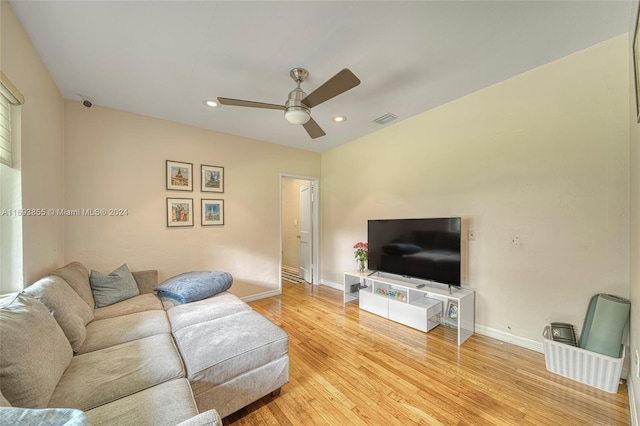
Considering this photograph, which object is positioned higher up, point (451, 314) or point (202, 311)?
point (202, 311)

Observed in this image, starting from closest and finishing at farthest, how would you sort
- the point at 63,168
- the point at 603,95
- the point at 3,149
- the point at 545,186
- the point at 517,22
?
the point at 3,149 < the point at 517,22 < the point at 603,95 < the point at 545,186 < the point at 63,168

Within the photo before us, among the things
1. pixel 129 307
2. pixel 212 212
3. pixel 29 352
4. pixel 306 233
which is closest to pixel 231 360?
pixel 29 352

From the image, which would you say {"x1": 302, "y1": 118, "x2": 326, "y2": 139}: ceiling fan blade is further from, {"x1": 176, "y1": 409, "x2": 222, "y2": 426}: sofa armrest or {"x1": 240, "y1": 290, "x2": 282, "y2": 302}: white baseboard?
{"x1": 240, "y1": 290, "x2": 282, "y2": 302}: white baseboard

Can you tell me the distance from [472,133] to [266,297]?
11.8 feet

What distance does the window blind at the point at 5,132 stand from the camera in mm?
1494

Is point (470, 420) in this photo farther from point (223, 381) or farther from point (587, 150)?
point (587, 150)

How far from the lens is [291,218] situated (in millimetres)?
6012

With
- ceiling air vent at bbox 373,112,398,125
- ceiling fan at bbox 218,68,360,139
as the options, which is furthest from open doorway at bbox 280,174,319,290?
ceiling fan at bbox 218,68,360,139

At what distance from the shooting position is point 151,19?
158 cm

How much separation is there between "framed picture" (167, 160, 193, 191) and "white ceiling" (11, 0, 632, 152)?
2.71ft

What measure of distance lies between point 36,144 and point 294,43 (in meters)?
2.14

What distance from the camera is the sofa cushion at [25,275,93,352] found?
153 centimetres

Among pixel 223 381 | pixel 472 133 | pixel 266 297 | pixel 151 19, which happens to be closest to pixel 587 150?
pixel 472 133

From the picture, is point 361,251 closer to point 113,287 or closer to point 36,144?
point 113,287
